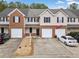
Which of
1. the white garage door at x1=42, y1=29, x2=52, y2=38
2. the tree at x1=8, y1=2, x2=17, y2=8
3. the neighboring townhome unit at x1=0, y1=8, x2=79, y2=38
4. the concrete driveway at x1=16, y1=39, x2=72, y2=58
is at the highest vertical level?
the tree at x1=8, y1=2, x2=17, y2=8

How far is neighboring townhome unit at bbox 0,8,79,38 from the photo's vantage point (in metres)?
58.1

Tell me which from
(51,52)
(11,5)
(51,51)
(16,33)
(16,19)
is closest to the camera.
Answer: (51,52)

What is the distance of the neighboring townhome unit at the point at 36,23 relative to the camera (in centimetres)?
5812

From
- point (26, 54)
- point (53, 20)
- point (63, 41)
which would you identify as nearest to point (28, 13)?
point (53, 20)

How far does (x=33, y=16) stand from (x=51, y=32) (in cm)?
561

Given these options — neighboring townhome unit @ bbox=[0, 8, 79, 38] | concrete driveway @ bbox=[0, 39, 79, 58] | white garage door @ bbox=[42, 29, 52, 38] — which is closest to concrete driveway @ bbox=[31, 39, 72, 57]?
concrete driveway @ bbox=[0, 39, 79, 58]

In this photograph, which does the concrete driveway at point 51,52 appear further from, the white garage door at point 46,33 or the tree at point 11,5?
the tree at point 11,5

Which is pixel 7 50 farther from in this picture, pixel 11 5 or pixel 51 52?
pixel 11 5

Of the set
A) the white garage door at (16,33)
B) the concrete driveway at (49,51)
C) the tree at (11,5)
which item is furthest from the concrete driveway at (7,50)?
the tree at (11,5)

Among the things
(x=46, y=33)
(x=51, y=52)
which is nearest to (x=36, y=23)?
(x=46, y=33)

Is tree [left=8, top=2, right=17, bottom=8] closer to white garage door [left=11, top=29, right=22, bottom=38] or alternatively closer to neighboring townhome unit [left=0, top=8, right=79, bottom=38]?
neighboring townhome unit [left=0, top=8, right=79, bottom=38]

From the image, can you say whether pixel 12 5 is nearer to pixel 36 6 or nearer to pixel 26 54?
pixel 36 6

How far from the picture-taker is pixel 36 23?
59.7 metres

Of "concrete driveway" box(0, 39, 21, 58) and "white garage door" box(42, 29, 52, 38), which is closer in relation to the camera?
"concrete driveway" box(0, 39, 21, 58)
